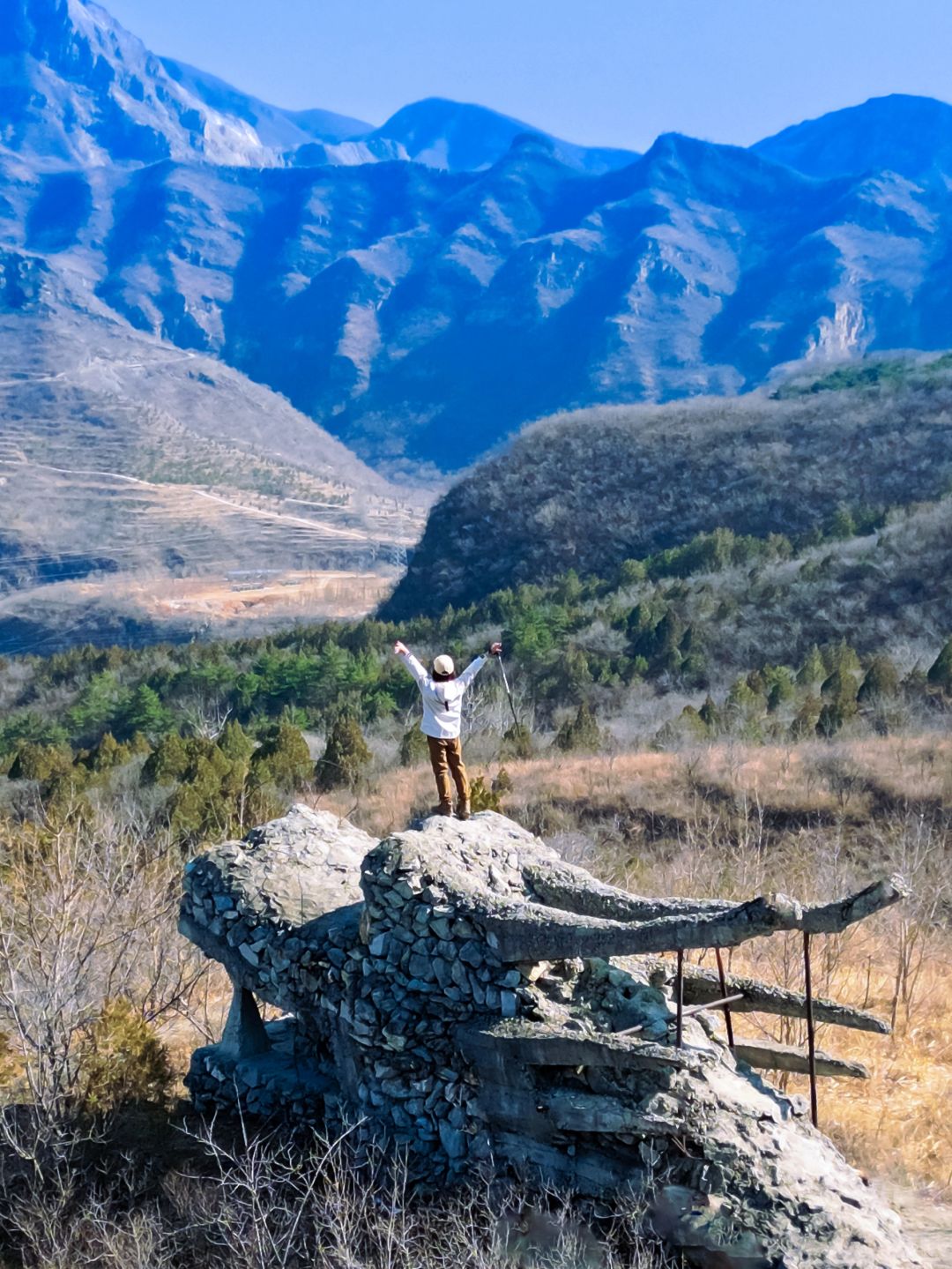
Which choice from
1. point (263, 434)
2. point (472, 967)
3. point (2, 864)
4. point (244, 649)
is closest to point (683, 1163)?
point (472, 967)

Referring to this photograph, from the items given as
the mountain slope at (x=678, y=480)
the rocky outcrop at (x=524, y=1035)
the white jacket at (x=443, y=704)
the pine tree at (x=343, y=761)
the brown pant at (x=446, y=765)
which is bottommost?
the pine tree at (x=343, y=761)

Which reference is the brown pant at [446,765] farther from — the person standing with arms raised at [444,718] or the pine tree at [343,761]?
the pine tree at [343,761]

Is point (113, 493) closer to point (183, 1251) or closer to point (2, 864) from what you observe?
point (2, 864)

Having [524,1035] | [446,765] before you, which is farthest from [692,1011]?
[446,765]

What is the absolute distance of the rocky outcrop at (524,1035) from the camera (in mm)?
5844

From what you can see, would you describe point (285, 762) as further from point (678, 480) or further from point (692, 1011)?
point (678, 480)

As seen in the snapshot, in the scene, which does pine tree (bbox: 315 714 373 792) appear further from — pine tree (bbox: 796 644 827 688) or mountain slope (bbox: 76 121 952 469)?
mountain slope (bbox: 76 121 952 469)

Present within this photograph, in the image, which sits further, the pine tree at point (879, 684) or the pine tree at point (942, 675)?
the pine tree at point (942, 675)

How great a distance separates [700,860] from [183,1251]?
32.2 feet

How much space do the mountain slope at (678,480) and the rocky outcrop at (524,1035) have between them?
40.8 meters

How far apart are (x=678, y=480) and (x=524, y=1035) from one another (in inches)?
1965

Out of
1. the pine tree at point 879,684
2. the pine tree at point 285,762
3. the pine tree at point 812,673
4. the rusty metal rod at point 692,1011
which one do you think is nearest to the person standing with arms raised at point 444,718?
the rusty metal rod at point 692,1011

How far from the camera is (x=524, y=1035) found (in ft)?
21.4

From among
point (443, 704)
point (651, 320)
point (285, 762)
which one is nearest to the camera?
point (443, 704)
